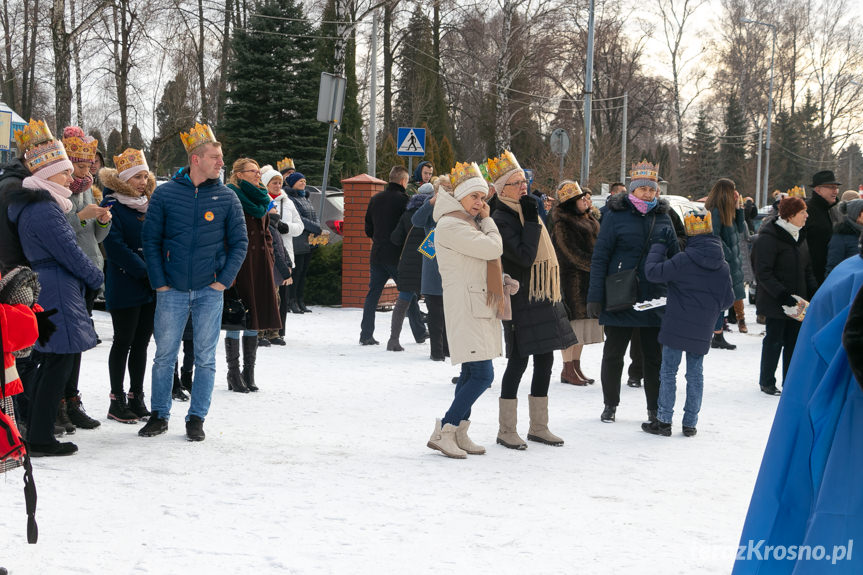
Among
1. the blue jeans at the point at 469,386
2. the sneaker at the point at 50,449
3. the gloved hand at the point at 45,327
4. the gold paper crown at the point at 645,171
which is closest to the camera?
the gloved hand at the point at 45,327

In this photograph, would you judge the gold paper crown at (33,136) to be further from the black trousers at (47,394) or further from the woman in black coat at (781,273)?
the woman in black coat at (781,273)

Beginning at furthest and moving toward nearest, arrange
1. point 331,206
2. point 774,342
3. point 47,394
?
point 331,206, point 774,342, point 47,394

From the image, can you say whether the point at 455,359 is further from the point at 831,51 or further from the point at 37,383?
the point at 831,51

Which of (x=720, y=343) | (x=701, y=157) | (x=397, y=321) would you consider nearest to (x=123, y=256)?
(x=397, y=321)

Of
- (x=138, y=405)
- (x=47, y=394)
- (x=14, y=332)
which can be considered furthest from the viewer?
(x=138, y=405)

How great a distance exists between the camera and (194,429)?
6.48 m

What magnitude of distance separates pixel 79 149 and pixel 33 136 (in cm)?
102

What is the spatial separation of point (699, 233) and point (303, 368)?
4287 mm

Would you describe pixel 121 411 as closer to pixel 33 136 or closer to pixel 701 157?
pixel 33 136

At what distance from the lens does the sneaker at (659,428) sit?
7.22m

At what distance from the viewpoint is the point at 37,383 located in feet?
19.0

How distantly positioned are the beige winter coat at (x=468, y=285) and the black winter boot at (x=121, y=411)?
2475mm

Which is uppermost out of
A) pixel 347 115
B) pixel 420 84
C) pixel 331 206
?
pixel 420 84

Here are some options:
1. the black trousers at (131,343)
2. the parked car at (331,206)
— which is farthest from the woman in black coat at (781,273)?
the parked car at (331,206)
